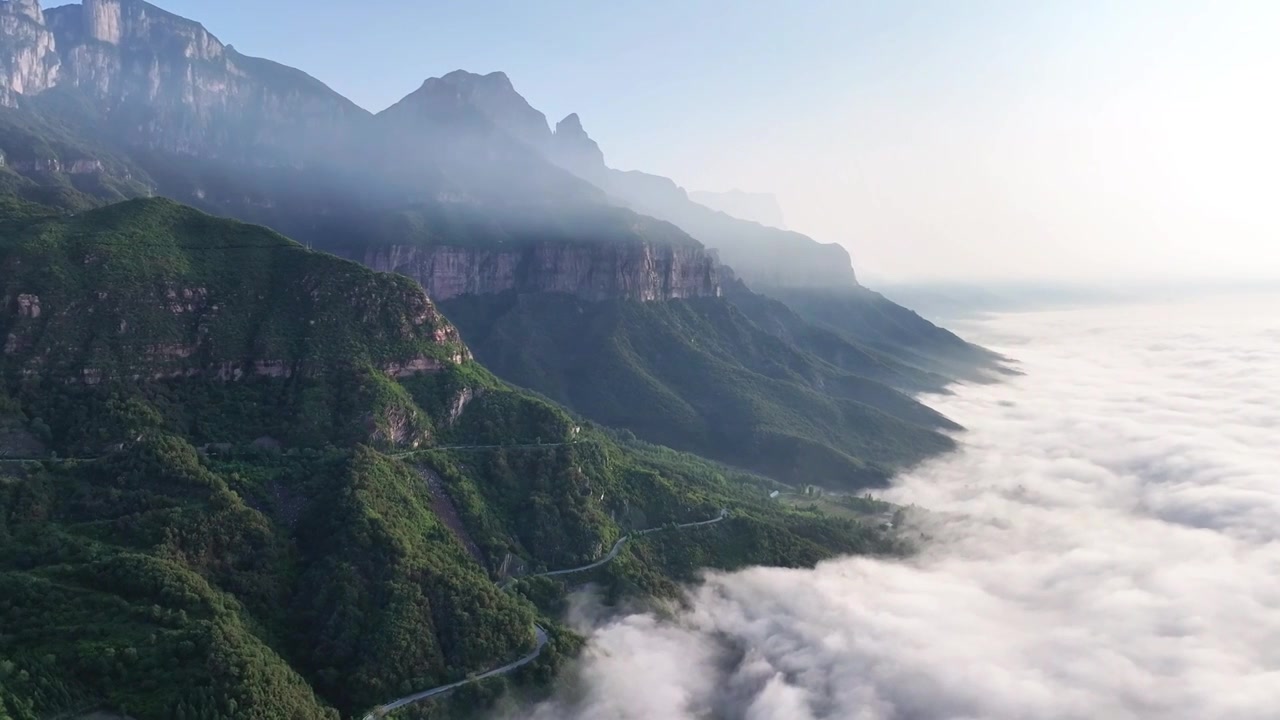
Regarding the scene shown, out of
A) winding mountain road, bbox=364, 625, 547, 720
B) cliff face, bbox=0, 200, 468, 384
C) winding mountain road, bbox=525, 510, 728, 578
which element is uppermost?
cliff face, bbox=0, 200, 468, 384

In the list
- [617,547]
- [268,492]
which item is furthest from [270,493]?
[617,547]

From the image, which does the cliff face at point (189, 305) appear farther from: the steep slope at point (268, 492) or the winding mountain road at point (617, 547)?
the winding mountain road at point (617, 547)

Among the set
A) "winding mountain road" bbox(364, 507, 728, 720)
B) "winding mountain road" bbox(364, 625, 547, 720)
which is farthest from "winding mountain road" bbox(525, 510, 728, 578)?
"winding mountain road" bbox(364, 625, 547, 720)

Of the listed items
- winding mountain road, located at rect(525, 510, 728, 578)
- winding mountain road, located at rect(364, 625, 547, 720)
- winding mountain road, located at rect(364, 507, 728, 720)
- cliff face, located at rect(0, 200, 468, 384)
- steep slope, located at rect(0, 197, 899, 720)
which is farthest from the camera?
winding mountain road, located at rect(525, 510, 728, 578)

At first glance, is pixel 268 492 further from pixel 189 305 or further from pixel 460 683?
pixel 189 305

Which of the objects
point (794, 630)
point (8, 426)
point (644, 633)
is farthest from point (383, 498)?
point (794, 630)

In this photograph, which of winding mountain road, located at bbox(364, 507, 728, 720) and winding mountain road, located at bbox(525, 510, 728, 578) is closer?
winding mountain road, located at bbox(364, 507, 728, 720)

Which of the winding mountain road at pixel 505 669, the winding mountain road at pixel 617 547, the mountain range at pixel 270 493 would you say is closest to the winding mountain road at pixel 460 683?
the winding mountain road at pixel 505 669

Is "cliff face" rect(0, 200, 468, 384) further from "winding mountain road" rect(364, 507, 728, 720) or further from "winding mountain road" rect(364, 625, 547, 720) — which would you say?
"winding mountain road" rect(364, 625, 547, 720)

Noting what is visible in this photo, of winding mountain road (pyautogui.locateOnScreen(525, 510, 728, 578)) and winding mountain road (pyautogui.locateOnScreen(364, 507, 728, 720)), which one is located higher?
winding mountain road (pyautogui.locateOnScreen(525, 510, 728, 578))

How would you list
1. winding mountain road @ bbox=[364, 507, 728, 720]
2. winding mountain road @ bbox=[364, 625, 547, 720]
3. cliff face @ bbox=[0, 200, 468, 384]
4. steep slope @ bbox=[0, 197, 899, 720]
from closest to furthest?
steep slope @ bbox=[0, 197, 899, 720] < winding mountain road @ bbox=[364, 625, 547, 720] < winding mountain road @ bbox=[364, 507, 728, 720] < cliff face @ bbox=[0, 200, 468, 384]

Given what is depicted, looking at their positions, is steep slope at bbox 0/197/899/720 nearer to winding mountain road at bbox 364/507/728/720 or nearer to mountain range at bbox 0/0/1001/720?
mountain range at bbox 0/0/1001/720
